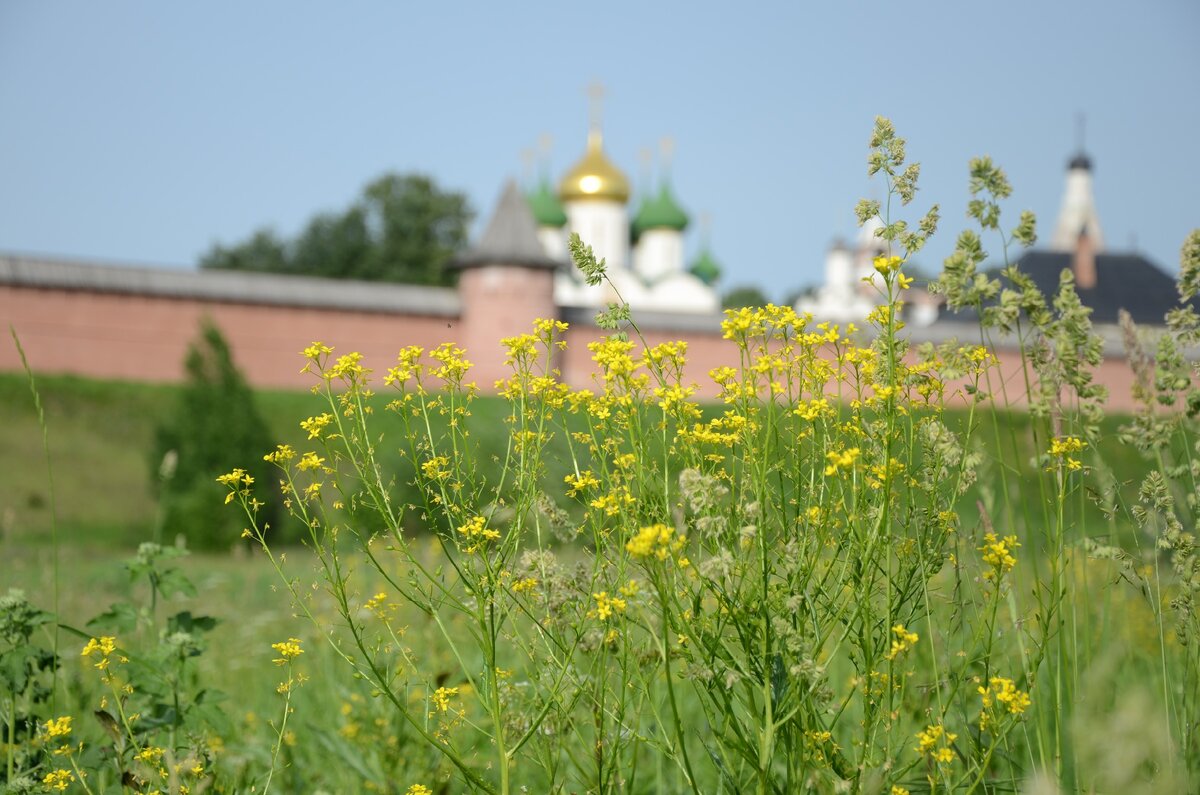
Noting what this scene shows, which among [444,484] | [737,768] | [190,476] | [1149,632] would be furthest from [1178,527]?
[190,476]

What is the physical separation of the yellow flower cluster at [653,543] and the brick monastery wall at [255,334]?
22.7 meters

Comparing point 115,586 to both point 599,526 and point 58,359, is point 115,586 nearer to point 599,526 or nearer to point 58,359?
point 599,526

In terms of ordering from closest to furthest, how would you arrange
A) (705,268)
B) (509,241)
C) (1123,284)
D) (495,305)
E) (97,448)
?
1. (97,448)
2. (495,305)
3. (509,241)
4. (1123,284)
5. (705,268)

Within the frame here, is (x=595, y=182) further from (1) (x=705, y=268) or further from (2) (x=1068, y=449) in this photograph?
(2) (x=1068, y=449)

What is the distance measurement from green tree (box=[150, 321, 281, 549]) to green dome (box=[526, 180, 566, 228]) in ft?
96.9

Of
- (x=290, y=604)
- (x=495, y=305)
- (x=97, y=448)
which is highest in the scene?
(x=495, y=305)

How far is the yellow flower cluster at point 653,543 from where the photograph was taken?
1.34 meters

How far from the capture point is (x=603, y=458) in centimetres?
177

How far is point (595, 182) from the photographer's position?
48500 mm

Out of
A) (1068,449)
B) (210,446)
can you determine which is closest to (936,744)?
(1068,449)

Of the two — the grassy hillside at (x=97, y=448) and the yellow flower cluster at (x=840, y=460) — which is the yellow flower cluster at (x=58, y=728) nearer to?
the yellow flower cluster at (x=840, y=460)

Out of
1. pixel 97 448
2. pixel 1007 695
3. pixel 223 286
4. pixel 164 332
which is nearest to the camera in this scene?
pixel 1007 695

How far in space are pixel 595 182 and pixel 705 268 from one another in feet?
22.2

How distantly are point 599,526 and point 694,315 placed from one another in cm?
2841
